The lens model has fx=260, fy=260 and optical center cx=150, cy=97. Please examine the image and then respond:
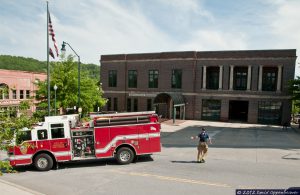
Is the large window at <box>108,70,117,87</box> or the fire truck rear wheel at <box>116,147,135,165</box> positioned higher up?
the large window at <box>108,70,117,87</box>

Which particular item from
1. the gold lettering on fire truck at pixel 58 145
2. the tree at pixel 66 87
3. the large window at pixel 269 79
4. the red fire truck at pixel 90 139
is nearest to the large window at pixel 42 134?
the red fire truck at pixel 90 139

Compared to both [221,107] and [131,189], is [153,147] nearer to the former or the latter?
[131,189]

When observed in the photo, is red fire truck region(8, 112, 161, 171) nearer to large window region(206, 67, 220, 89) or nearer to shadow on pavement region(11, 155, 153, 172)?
shadow on pavement region(11, 155, 153, 172)

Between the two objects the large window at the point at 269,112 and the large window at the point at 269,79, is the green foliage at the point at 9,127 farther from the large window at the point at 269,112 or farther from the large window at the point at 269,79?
the large window at the point at 269,79

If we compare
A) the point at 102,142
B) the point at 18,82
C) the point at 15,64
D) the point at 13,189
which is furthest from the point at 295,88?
the point at 15,64

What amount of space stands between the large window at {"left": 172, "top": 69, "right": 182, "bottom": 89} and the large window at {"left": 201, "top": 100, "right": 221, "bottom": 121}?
4448mm

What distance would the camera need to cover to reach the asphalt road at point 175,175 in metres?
10.3

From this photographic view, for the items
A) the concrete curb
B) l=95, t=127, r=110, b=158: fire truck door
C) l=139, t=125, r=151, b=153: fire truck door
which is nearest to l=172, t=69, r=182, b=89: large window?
l=139, t=125, r=151, b=153: fire truck door

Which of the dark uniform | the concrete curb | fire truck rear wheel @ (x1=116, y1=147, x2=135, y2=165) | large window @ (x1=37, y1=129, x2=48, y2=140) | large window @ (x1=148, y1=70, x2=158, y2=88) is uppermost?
large window @ (x1=148, y1=70, x2=158, y2=88)

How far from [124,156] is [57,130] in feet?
12.4

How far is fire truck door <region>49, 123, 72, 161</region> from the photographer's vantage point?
1340 centimetres

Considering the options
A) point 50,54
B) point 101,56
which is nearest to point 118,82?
point 101,56

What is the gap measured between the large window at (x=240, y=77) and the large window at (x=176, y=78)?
7.75 m

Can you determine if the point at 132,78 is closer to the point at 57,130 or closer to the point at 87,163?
the point at 87,163
